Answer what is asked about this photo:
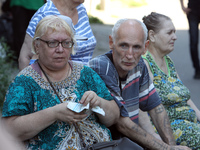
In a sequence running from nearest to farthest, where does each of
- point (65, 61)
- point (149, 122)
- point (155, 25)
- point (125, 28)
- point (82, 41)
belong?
point (65, 61) → point (125, 28) → point (149, 122) → point (82, 41) → point (155, 25)

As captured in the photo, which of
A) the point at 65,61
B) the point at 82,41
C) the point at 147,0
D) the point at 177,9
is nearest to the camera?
the point at 65,61

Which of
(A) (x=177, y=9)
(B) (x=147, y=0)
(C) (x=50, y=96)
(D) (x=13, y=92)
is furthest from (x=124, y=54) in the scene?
(B) (x=147, y=0)

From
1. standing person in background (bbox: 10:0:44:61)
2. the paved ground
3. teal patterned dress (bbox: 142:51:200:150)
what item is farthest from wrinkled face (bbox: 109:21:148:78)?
standing person in background (bbox: 10:0:44:61)

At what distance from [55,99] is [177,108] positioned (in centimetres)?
143

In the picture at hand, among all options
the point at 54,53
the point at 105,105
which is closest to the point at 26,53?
the point at 54,53

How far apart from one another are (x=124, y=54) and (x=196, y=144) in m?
1.04

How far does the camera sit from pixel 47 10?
3.42m

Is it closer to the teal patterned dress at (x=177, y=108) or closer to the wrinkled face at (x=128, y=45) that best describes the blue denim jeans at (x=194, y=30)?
the teal patterned dress at (x=177, y=108)

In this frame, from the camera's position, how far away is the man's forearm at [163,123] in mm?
3139

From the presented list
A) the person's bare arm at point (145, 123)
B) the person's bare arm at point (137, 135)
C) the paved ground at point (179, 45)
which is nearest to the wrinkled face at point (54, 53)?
the person's bare arm at point (137, 135)

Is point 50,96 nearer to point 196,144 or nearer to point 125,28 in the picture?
point 125,28

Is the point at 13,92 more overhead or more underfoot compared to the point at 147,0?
more overhead

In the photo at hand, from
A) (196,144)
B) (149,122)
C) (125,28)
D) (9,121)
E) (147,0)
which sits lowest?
(147,0)

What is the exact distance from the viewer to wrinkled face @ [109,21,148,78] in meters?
2.92
